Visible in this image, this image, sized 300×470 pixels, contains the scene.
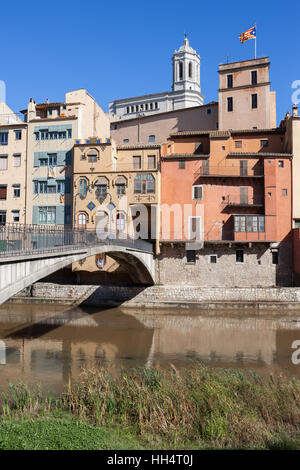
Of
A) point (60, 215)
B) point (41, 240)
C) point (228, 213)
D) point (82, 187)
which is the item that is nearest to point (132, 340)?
point (41, 240)

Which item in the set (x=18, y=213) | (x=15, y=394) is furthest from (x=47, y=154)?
(x=15, y=394)

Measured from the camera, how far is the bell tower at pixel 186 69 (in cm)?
8644

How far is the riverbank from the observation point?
32.5 metres

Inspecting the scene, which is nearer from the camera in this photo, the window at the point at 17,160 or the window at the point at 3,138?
the window at the point at 17,160

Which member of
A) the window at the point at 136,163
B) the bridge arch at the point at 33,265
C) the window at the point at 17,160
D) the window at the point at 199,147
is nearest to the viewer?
the bridge arch at the point at 33,265

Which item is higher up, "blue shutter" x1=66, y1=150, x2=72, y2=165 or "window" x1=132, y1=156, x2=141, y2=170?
"blue shutter" x1=66, y1=150, x2=72, y2=165

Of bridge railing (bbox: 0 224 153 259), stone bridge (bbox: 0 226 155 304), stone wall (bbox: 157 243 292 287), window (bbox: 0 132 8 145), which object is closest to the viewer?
stone bridge (bbox: 0 226 155 304)

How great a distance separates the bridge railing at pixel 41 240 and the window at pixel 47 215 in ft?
45.8

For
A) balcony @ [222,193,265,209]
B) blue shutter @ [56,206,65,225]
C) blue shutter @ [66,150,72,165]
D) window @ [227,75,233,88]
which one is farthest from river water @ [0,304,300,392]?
window @ [227,75,233,88]

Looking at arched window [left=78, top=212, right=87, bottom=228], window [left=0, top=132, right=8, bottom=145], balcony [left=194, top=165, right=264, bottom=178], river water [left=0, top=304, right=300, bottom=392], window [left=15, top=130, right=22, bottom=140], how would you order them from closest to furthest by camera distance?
river water [left=0, top=304, right=300, bottom=392] < arched window [left=78, top=212, right=87, bottom=228] < balcony [left=194, top=165, right=264, bottom=178] < window [left=15, top=130, right=22, bottom=140] < window [left=0, top=132, right=8, bottom=145]

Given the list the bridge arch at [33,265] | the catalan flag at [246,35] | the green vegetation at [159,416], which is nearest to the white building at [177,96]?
the catalan flag at [246,35]

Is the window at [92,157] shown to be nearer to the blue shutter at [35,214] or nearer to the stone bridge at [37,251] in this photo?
the blue shutter at [35,214]

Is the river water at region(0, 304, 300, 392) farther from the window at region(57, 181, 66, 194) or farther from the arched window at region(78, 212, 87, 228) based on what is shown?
the window at region(57, 181, 66, 194)
